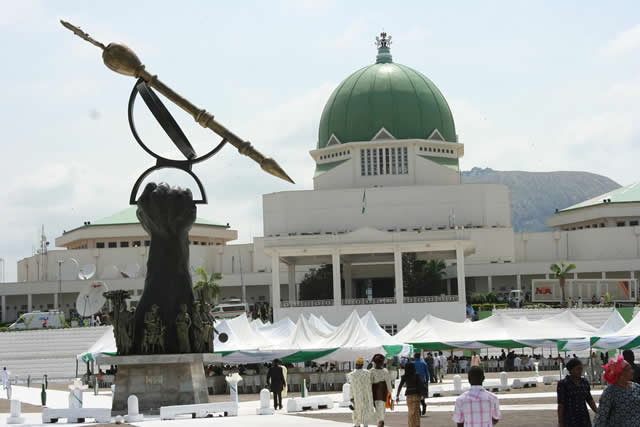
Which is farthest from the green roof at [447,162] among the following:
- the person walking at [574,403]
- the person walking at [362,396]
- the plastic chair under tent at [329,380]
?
the person walking at [574,403]

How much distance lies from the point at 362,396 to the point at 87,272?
6974 centimetres

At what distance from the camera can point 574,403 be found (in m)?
13.5

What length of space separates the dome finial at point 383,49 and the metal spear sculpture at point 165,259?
57.9 meters

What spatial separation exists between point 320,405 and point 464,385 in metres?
10.5

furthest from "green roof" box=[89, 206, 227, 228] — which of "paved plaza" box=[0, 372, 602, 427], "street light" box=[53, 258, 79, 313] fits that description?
"paved plaza" box=[0, 372, 602, 427]

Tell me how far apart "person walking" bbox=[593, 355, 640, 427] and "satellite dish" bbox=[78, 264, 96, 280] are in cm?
7679

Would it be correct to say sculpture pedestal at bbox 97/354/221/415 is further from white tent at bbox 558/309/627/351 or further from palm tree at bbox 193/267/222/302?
palm tree at bbox 193/267/222/302

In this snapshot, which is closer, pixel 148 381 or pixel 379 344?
pixel 148 381

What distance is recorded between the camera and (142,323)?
2727cm

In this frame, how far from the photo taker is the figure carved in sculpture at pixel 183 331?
27047mm

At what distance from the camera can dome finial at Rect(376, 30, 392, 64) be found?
85.9 metres

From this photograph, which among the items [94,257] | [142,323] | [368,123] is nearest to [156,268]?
[142,323]

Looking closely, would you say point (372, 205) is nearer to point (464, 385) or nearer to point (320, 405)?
point (464, 385)

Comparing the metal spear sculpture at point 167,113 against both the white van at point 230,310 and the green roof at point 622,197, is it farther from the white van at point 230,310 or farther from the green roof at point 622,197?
the green roof at point 622,197
